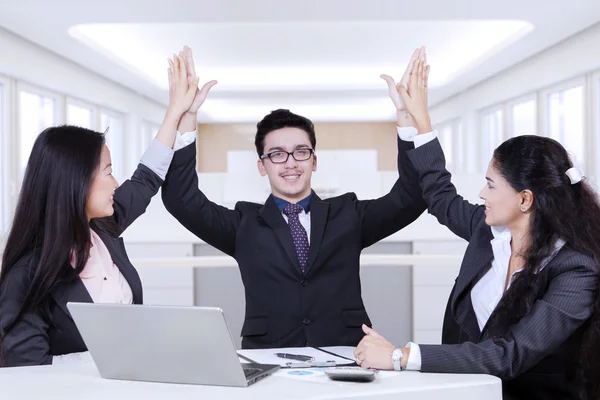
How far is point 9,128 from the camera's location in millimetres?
8000

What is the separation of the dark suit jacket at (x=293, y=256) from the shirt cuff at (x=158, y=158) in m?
0.03

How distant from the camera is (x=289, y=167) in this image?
8.05ft

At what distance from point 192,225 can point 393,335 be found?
2799mm

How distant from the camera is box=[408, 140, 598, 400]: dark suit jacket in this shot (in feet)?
5.59

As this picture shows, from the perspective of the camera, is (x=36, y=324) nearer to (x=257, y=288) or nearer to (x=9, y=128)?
(x=257, y=288)

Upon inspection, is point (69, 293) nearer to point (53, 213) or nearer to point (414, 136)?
point (53, 213)

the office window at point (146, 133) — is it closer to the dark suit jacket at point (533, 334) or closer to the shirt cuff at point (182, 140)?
the shirt cuff at point (182, 140)

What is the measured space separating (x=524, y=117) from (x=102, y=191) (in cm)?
969

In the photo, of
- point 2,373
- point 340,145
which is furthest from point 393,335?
point 340,145

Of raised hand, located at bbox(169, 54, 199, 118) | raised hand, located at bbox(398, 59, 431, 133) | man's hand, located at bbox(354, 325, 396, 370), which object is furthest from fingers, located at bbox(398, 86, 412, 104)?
man's hand, located at bbox(354, 325, 396, 370)

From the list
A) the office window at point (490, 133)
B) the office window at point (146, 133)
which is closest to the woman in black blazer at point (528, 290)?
the office window at point (490, 133)

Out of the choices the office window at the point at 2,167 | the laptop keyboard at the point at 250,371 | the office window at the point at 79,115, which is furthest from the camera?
the office window at the point at 79,115

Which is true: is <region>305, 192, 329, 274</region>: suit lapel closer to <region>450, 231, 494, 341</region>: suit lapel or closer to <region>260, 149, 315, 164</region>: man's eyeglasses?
<region>260, 149, 315, 164</region>: man's eyeglasses

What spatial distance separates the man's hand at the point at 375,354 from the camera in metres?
1.66
